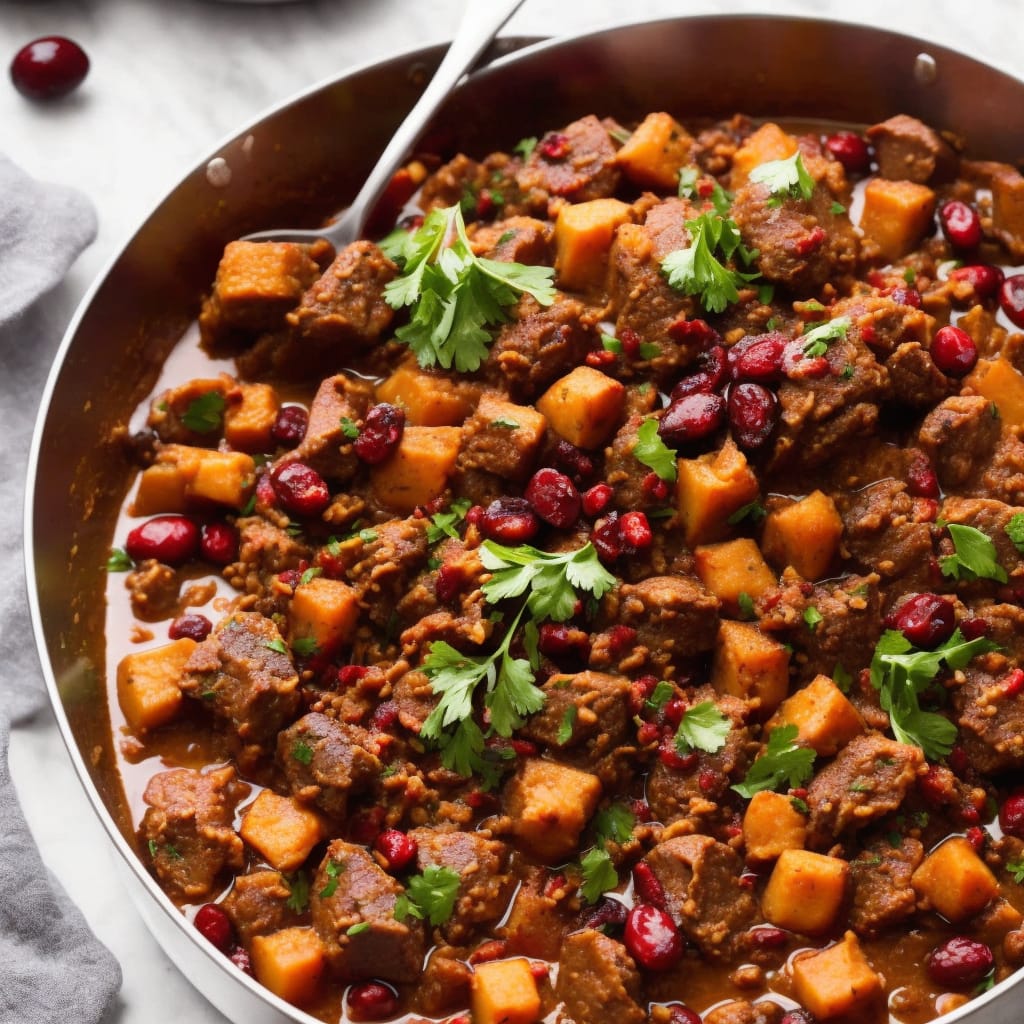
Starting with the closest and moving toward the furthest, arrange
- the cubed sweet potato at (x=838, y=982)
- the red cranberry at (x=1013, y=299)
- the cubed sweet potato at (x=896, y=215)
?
the cubed sweet potato at (x=838, y=982) < the red cranberry at (x=1013, y=299) < the cubed sweet potato at (x=896, y=215)

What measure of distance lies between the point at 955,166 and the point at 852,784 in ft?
9.19

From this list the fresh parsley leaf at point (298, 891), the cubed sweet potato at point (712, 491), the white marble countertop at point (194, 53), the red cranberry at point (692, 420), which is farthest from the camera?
the white marble countertop at point (194, 53)

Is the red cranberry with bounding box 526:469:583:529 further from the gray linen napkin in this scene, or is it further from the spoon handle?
the gray linen napkin

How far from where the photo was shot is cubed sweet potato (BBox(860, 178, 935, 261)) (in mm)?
6059

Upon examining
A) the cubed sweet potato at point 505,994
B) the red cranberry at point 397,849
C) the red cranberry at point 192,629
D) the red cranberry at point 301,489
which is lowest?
the cubed sweet potato at point 505,994

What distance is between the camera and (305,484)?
5535mm

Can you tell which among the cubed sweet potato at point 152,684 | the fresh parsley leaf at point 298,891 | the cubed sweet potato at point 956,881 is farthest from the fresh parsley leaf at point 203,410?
the cubed sweet potato at point 956,881

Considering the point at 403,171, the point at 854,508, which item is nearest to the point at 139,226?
the point at 403,171

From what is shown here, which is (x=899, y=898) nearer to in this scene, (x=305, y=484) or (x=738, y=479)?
(x=738, y=479)

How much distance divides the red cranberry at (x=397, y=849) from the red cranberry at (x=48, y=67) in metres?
3.79

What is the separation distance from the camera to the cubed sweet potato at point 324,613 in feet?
17.5

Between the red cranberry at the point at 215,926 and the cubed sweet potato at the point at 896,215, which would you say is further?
the cubed sweet potato at the point at 896,215

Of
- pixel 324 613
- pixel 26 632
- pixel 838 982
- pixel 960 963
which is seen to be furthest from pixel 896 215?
pixel 26 632

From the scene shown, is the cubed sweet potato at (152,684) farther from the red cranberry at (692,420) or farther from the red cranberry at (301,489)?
the red cranberry at (692,420)
